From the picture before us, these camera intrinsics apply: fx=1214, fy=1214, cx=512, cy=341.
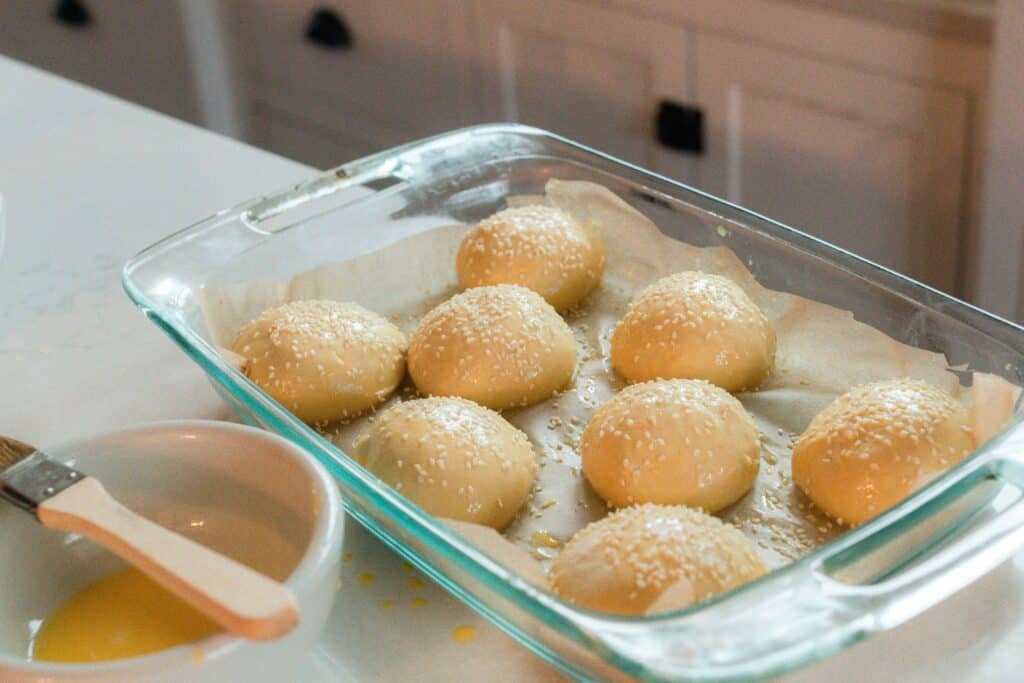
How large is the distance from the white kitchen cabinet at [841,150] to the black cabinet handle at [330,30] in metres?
0.78

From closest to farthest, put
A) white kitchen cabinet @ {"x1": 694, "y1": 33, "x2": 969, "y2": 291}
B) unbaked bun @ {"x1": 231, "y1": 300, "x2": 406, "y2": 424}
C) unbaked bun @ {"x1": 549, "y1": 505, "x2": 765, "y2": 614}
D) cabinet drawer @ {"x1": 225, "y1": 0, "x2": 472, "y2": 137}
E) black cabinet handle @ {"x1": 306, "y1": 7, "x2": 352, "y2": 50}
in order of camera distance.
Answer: unbaked bun @ {"x1": 549, "y1": 505, "x2": 765, "y2": 614} < unbaked bun @ {"x1": 231, "y1": 300, "x2": 406, "y2": 424} < white kitchen cabinet @ {"x1": 694, "y1": 33, "x2": 969, "y2": 291} < cabinet drawer @ {"x1": 225, "y1": 0, "x2": 472, "y2": 137} < black cabinet handle @ {"x1": 306, "y1": 7, "x2": 352, "y2": 50}

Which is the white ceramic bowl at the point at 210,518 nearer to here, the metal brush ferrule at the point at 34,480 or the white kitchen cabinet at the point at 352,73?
the metal brush ferrule at the point at 34,480

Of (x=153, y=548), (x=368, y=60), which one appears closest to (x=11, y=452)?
(x=153, y=548)

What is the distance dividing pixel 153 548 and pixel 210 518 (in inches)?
4.6

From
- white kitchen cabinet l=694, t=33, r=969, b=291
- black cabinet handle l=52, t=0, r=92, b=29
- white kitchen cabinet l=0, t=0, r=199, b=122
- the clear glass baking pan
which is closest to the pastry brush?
the clear glass baking pan

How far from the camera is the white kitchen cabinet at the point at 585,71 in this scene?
1814 mm

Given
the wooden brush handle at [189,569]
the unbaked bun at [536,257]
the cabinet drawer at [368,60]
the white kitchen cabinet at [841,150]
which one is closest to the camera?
the wooden brush handle at [189,569]

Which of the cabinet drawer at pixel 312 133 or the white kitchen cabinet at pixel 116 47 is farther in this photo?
the white kitchen cabinet at pixel 116 47

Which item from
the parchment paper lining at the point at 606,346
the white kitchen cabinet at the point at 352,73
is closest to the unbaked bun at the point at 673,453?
the parchment paper lining at the point at 606,346

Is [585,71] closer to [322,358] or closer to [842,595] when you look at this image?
[322,358]

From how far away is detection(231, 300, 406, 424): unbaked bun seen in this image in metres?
0.85

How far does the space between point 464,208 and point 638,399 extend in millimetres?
332

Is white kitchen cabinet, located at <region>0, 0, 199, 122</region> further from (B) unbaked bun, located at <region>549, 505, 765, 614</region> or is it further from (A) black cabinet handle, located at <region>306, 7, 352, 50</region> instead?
(B) unbaked bun, located at <region>549, 505, 765, 614</region>

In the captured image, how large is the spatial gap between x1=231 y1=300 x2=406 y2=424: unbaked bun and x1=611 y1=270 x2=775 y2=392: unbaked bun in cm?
17
